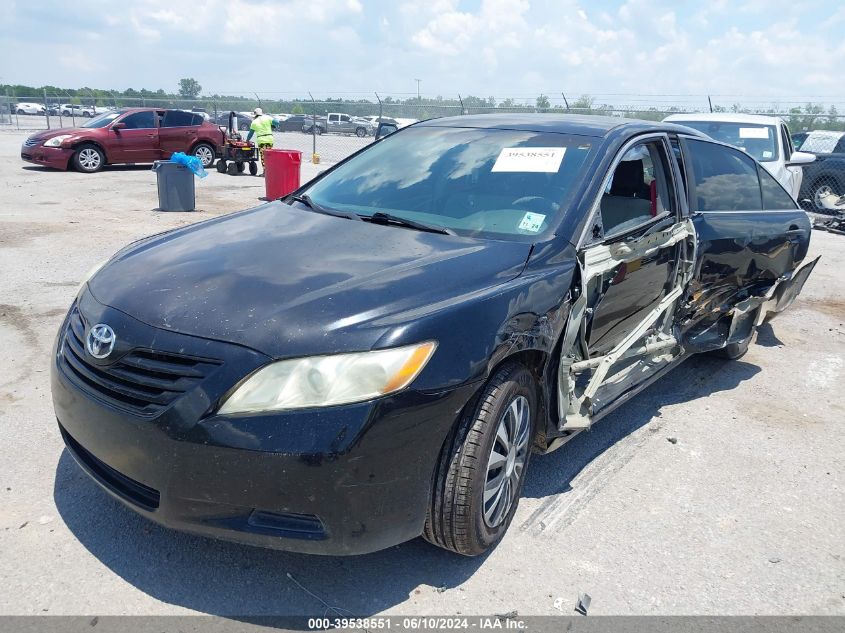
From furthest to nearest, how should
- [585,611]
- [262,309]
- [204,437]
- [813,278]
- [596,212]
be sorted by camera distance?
1. [813,278]
2. [596,212]
3. [585,611]
4. [262,309]
5. [204,437]

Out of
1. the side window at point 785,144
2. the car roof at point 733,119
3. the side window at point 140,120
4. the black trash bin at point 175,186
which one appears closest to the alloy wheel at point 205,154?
the side window at point 140,120

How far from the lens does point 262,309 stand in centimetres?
243

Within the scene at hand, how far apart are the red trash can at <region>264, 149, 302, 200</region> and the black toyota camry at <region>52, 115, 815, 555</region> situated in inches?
310

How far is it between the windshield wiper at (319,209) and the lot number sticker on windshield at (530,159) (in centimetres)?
78

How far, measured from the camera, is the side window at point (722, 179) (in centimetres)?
438

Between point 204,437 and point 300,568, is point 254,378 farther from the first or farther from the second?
point 300,568

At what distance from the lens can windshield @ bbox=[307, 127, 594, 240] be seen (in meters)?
3.30

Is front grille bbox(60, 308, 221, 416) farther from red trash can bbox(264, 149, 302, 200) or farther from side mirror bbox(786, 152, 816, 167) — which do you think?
side mirror bbox(786, 152, 816, 167)

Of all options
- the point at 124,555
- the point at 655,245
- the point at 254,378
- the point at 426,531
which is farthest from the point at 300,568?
the point at 655,245

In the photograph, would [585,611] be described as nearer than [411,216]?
Yes

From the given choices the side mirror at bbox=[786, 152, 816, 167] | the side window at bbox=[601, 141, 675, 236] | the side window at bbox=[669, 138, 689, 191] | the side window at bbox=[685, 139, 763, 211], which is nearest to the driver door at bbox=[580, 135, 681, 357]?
the side window at bbox=[601, 141, 675, 236]

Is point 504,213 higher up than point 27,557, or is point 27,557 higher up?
point 504,213

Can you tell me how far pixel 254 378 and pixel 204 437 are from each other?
0.80 ft

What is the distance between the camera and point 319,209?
373 cm
